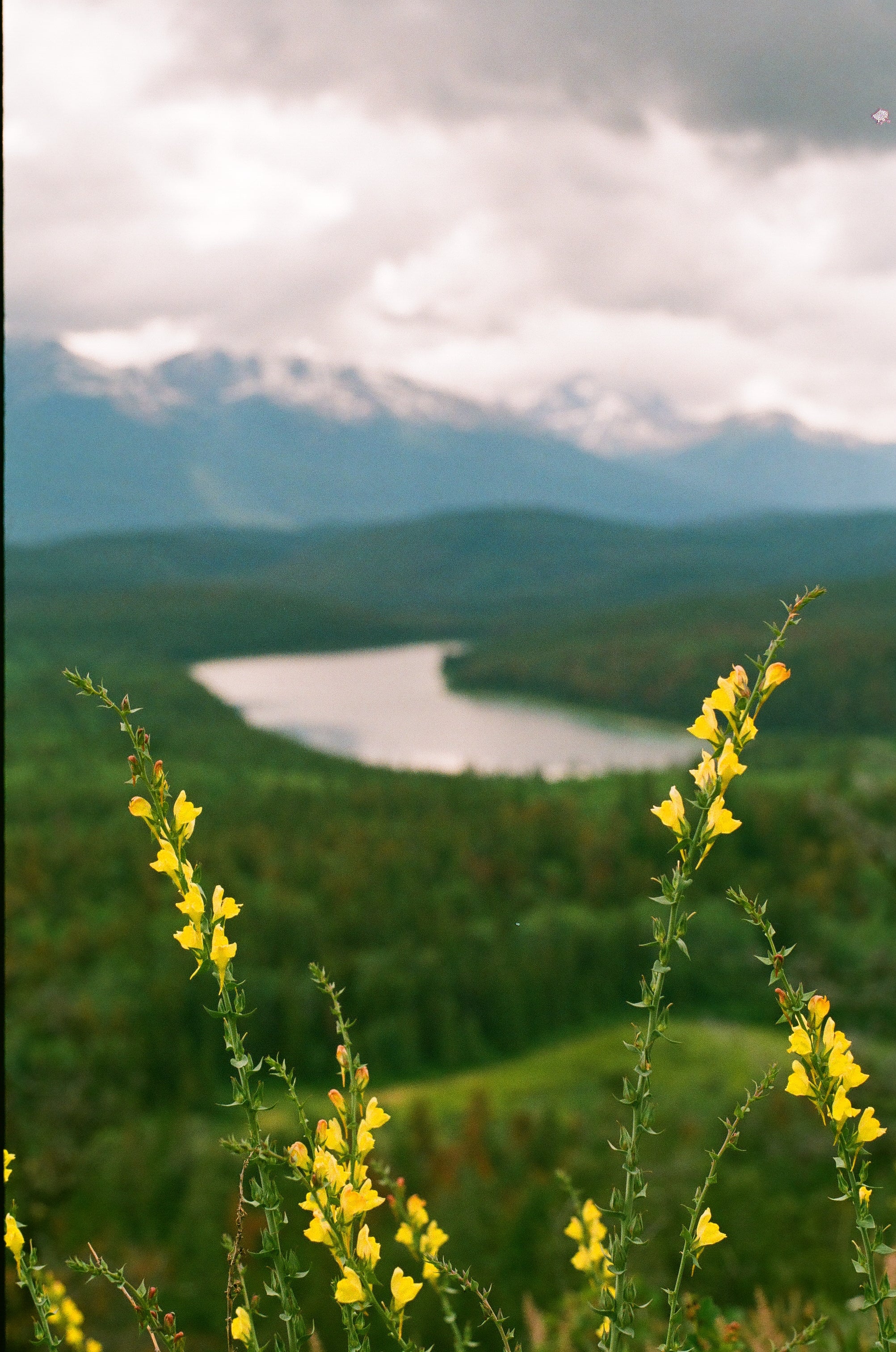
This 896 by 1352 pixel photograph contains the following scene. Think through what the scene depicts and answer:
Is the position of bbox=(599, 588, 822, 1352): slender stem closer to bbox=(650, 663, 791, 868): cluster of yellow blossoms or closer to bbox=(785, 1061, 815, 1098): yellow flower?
bbox=(650, 663, 791, 868): cluster of yellow blossoms

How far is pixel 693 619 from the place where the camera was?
125 metres

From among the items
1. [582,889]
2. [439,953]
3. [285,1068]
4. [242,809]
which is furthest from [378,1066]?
[285,1068]

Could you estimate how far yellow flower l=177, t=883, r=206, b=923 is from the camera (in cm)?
163

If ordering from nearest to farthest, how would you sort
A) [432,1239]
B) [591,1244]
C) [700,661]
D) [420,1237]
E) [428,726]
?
[420,1237], [432,1239], [591,1244], [428,726], [700,661]

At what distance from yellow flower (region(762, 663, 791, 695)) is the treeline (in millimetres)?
77706

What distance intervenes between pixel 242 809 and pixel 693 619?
276 ft

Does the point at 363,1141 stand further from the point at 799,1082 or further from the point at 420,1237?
the point at 799,1082

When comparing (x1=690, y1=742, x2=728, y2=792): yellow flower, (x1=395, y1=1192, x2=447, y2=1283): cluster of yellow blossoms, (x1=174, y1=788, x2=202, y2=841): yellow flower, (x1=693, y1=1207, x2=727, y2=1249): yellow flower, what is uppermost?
(x1=690, y1=742, x2=728, y2=792): yellow flower

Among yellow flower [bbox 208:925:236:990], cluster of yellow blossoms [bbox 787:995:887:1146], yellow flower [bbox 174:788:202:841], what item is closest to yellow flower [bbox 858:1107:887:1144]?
cluster of yellow blossoms [bbox 787:995:887:1146]

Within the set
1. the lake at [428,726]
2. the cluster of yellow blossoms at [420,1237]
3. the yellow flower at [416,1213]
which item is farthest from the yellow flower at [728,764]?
the lake at [428,726]

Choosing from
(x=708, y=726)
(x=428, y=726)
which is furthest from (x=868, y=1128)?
(x=428, y=726)

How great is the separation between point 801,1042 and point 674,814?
0.37 m

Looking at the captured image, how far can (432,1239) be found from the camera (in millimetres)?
2465

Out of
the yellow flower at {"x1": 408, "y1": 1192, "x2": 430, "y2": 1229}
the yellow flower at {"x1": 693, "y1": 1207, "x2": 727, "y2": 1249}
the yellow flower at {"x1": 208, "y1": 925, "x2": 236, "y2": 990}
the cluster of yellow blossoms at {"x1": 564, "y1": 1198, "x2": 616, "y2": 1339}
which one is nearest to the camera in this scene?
the yellow flower at {"x1": 208, "y1": 925, "x2": 236, "y2": 990}
